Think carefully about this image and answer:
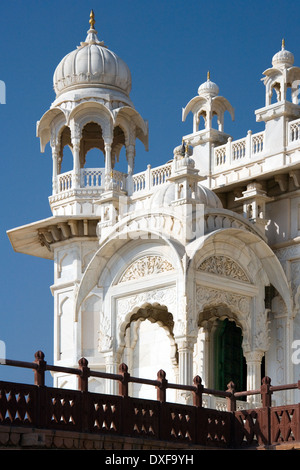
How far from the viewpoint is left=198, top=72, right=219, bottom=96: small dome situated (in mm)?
27547

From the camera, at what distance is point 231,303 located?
23.9m

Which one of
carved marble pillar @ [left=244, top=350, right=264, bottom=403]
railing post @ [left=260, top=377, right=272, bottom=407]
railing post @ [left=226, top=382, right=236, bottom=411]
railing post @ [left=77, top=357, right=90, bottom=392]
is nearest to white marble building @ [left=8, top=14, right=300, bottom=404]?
carved marble pillar @ [left=244, top=350, right=264, bottom=403]

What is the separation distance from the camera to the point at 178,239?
926 inches

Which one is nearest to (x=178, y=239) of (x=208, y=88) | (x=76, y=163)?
(x=208, y=88)

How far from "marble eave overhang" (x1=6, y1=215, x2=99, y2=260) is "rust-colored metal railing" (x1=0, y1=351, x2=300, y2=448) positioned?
324 inches

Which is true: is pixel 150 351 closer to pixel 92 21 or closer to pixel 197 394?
pixel 197 394

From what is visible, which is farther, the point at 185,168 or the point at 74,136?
the point at 74,136

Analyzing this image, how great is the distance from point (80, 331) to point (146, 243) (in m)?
4.59

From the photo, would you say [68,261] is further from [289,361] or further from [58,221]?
[289,361]

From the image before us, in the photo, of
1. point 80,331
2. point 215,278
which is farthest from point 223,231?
point 80,331

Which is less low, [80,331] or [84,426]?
[80,331]

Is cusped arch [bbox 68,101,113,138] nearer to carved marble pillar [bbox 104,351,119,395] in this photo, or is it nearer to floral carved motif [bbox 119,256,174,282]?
floral carved motif [bbox 119,256,174,282]
